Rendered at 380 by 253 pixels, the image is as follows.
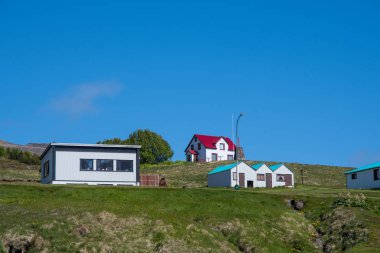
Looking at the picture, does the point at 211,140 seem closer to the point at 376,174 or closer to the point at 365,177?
the point at 365,177

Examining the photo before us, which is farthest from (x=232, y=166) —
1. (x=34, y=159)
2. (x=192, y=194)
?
(x=34, y=159)

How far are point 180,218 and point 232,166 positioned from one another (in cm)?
4289

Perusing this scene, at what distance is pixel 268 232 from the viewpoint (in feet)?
178

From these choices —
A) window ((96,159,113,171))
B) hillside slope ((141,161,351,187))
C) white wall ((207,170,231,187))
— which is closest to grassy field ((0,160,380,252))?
window ((96,159,113,171))

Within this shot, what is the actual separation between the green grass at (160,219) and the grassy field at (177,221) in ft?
0.25

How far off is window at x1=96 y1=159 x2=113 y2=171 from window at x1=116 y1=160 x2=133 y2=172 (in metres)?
Result: 0.91

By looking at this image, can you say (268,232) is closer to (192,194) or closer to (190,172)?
(192,194)

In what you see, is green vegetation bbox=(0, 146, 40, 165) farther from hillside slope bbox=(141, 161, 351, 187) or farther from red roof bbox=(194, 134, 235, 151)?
red roof bbox=(194, 134, 235, 151)

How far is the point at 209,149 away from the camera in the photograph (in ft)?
475

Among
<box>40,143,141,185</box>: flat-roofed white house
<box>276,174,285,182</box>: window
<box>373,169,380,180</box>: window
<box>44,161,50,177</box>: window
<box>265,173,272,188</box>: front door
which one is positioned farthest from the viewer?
<box>276,174,285,182</box>: window

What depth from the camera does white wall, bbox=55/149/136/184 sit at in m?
78.4

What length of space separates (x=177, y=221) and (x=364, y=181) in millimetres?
50784

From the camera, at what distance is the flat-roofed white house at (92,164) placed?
7838 centimetres

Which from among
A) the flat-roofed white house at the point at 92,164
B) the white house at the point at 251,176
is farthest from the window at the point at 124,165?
the white house at the point at 251,176
